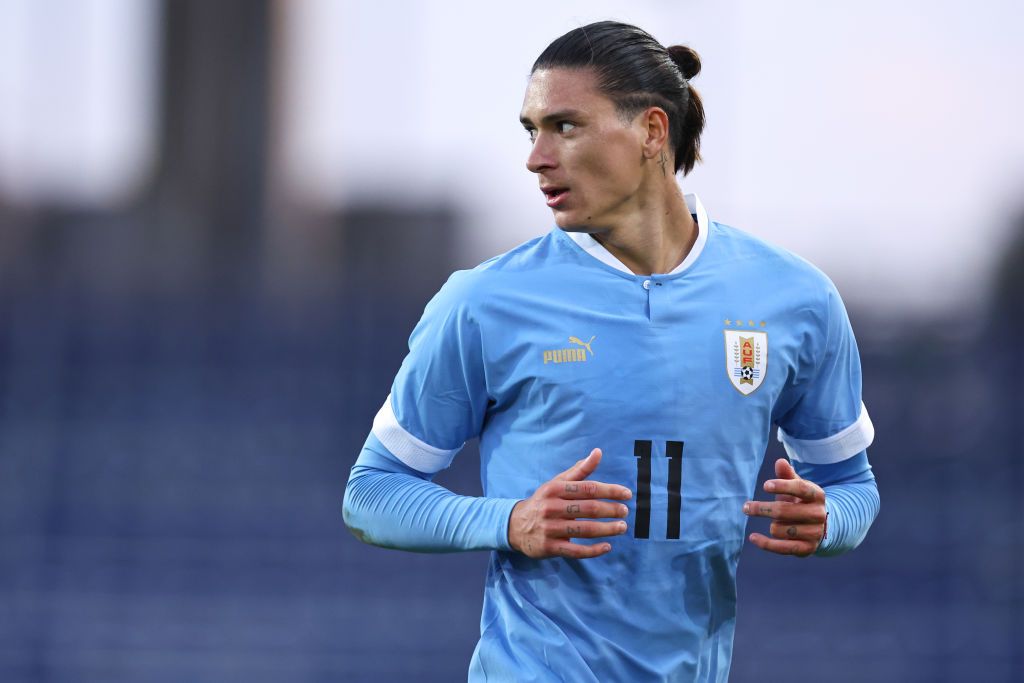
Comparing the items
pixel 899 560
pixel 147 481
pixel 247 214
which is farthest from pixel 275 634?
pixel 247 214

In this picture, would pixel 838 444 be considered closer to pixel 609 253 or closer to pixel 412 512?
pixel 609 253

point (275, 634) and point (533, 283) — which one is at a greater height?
point (533, 283)

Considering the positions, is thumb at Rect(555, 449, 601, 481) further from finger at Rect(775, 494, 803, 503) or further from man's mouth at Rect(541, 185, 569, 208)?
man's mouth at Rect(541, 185, 569, 208)

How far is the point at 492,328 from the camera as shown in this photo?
2811mm

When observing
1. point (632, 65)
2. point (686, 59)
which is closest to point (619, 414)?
point (632, 65)

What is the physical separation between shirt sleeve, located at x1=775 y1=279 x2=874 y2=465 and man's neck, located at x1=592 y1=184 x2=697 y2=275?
13.9 inches

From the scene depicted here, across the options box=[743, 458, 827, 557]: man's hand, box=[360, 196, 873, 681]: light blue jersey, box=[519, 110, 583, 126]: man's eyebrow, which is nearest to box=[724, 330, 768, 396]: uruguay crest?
box=[360, 196, 873, 681]: light blue jersey

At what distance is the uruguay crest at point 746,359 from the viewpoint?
9.36ft

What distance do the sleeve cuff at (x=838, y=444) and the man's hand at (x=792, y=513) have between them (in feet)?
1.34

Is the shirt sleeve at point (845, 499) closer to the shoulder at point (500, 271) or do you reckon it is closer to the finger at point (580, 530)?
the finger at point (580, 530)

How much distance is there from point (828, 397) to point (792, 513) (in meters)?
0.46

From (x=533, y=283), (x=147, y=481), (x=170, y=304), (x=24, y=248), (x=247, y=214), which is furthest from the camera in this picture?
(x=247, y=214)

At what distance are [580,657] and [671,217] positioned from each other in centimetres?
100

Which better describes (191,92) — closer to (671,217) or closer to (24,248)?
(24,248)
